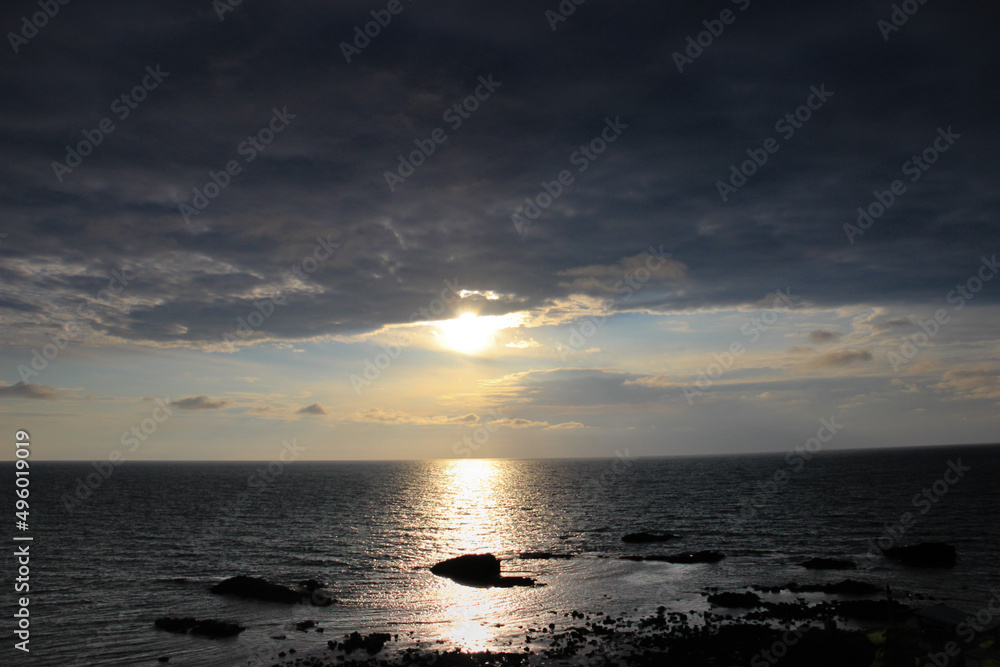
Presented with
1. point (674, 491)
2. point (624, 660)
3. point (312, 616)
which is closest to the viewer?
point (624, 660)

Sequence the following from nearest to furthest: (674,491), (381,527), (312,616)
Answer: (312,616) → (381,527) → (674,491)

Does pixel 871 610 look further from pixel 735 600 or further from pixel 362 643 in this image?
pixel 362 643

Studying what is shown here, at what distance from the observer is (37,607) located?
147 feet

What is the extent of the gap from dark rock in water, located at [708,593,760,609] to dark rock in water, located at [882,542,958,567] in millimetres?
23872

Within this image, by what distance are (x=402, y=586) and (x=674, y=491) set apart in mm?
109273

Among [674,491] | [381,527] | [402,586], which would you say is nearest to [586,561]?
[402,586]

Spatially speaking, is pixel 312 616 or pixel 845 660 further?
pixel 312 616

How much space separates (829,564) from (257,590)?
56.3 metres

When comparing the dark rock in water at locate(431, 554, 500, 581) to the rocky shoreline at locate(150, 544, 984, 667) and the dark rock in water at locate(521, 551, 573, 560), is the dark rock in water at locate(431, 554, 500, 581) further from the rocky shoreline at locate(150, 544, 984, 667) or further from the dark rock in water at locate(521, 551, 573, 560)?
the rocky shoreline at locate(150, 544, 984, 667)

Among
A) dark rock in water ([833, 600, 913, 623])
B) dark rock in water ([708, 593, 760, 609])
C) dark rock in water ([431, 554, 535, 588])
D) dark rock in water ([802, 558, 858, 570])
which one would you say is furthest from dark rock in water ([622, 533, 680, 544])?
dark rock in water ([833, 600, 913, 623])

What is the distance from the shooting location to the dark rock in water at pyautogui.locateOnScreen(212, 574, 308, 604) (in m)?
48.6

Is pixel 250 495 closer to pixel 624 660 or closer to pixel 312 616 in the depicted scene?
pixel 312 616

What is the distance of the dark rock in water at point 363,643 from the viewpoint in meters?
35.8

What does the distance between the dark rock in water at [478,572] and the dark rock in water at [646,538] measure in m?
25.4
